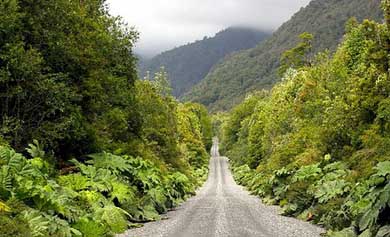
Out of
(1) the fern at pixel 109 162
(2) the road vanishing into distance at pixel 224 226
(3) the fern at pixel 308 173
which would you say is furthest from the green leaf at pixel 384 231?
(3) the fern at pixel 308 173

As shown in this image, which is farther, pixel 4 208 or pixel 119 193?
pixel 119 193

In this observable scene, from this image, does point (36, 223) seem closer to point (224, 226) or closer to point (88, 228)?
point (88, 228)

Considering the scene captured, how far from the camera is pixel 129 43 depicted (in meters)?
27.5

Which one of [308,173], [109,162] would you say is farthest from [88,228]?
[308,173]

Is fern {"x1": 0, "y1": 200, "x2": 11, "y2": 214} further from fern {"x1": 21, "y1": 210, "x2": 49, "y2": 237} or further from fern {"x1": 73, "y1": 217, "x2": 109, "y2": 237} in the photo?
fern {"x1": 73, "y1": 217, "x2": 109, "y2": 237}

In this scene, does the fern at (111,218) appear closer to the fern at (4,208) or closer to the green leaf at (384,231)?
the fern at (4,208)

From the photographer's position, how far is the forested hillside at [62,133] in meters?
10.8

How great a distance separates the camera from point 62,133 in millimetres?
16703

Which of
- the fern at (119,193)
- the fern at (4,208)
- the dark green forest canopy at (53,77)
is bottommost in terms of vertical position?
the fern at (119,193)

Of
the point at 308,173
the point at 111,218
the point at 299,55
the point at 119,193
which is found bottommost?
the point at 111,218

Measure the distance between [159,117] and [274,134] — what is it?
1136 cm

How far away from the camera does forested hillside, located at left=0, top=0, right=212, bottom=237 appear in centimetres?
1080

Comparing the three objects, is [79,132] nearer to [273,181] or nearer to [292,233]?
[292,233]

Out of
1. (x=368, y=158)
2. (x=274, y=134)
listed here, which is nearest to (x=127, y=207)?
(x=368, y=158)
